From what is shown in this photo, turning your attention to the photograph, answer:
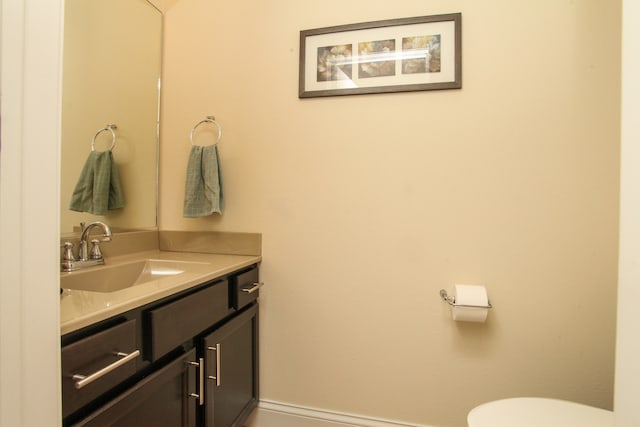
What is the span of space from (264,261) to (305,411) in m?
0.71

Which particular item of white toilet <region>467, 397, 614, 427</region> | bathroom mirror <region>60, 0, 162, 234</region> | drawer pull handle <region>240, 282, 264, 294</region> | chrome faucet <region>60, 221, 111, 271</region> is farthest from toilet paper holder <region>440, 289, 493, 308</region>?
bathroom mirror <region>60, 0, 162, 234</region>

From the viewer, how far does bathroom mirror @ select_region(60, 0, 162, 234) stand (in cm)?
120

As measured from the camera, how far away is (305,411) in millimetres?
1449

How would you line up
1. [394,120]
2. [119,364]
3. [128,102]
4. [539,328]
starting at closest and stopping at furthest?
[119,364], [539,328], [394,120], [128,102]

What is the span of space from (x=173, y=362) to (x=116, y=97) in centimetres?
118

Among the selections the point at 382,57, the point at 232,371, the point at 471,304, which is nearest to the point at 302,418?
the point at 232,371

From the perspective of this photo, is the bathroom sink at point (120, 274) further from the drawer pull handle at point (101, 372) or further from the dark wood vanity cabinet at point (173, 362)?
the drawer pull handle at point (101, 372)

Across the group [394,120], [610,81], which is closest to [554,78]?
[610,81]

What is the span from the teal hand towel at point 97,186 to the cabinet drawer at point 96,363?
30.1 inches

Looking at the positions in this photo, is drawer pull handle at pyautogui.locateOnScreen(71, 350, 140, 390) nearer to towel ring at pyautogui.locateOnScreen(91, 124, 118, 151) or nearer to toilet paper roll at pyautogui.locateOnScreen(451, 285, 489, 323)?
towel ring at pyautogui.locateOnScreen(91, 124, 118, 151)

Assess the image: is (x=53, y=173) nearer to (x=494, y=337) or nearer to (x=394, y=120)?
→ (x=394, y=120)

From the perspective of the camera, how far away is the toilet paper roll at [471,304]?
120 centimetres

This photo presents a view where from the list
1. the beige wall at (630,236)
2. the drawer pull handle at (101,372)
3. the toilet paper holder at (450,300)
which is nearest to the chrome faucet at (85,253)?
the drawer pull handle at (101,372)

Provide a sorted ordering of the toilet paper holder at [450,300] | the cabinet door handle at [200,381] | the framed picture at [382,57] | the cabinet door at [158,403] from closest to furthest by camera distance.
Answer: the cabinet door at [158,403] < the cabinet door handle at [200,381] < the toilet paper holder at [450,300] < the framed picture at [382,57]
